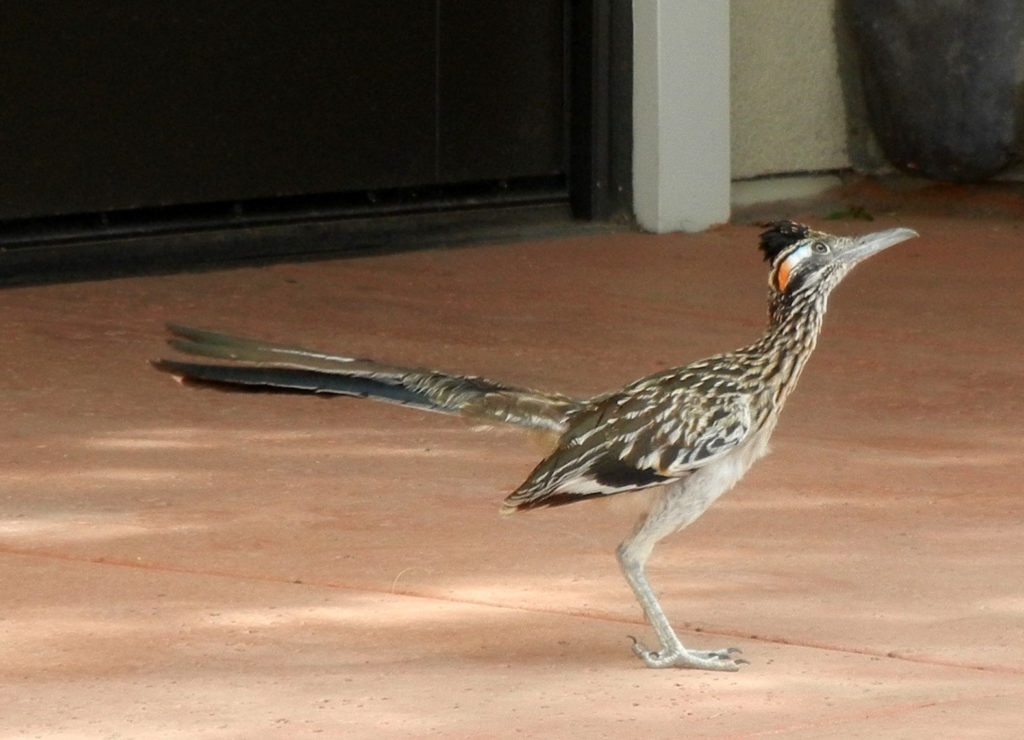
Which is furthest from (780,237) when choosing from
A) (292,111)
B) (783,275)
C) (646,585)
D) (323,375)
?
(292,111)

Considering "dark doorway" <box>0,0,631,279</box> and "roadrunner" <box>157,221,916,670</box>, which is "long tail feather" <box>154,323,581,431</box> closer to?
"roadrunner" <box>157,221,916,670</box>

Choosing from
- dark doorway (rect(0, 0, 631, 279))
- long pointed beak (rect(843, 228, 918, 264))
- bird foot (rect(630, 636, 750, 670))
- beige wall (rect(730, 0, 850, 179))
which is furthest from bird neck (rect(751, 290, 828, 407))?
beige wall (rect(730, 0, 850, 179))

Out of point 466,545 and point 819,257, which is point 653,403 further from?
point 466,545

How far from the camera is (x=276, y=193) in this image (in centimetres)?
1098

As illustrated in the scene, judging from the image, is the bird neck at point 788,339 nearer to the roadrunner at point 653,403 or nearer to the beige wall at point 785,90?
the roadrunner at point 653,403

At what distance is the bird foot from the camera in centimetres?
465

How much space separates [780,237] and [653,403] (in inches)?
20.7

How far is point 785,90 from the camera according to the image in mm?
13250

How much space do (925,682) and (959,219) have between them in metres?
8.78

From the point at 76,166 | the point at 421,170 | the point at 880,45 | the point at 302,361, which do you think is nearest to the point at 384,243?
the point at 421,170

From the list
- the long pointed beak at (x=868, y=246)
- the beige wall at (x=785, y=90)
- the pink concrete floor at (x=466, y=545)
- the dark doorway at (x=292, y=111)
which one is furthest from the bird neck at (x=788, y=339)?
the beige wall at (x=785, y=90)

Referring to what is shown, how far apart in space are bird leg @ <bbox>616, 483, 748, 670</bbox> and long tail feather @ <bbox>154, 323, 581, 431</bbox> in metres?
0.44

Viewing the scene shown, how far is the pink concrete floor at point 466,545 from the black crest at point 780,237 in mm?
716

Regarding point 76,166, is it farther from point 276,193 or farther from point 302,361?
point 302,361
